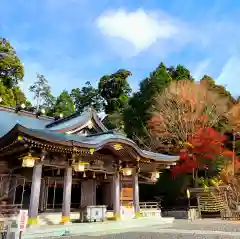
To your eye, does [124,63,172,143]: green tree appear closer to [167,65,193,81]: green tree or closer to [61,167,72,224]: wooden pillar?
[167,65,193,81]: green tree

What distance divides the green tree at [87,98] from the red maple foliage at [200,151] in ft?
110

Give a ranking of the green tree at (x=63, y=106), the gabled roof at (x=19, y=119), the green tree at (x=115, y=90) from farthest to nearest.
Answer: the green tree at (x=115, y=90)
the green tree at (x=63, y=106)
the gabled roof at (x=19, y=119)

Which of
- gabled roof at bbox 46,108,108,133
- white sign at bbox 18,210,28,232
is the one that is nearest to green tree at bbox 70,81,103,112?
gabled roof at bbox 46,108,108,133

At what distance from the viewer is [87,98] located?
58.2m

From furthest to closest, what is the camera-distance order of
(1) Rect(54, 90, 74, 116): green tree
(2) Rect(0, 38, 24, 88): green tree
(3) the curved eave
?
(1) Rect(54, 90, 74, 116): green tree
(2) Rect(0, 38, 24, 88): green tree
(3) the curved eave

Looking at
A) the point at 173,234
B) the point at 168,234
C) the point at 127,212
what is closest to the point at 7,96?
the point at 127,212

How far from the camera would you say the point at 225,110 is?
95.4ft

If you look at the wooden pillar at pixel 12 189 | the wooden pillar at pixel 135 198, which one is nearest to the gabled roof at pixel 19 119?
the wooden pillar at pixel 12 189

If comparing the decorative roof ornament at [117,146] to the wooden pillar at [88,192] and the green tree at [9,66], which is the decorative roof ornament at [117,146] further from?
the green tree at [9,66]

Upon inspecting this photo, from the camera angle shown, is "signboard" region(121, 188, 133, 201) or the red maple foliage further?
the red maple foliage

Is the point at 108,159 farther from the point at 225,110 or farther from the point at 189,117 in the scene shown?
the point at 225,110

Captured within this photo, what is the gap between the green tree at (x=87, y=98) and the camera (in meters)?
56.0

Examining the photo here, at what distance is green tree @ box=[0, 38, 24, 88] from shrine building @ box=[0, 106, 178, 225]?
2320 cm

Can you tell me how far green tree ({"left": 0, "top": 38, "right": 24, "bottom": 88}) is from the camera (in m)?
39.2
